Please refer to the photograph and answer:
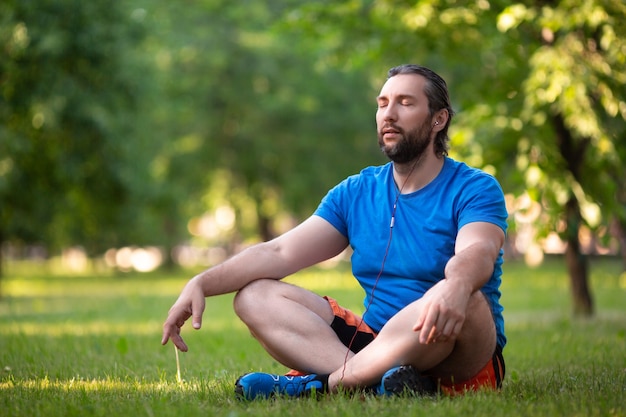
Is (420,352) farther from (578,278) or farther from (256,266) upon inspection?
(578,278)

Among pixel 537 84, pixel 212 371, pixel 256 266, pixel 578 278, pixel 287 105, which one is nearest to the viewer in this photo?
pixel 256 266

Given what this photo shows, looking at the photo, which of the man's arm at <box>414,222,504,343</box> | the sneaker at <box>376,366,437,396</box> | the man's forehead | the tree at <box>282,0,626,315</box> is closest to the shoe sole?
the sneaker at <box>376,366,437,396</box>

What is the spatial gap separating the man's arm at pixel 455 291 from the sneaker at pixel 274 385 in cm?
76

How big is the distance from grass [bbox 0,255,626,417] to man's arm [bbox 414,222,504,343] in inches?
13.8

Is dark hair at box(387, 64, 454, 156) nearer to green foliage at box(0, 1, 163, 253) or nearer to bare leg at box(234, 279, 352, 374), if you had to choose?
bare leg at box(234, 279, 352, 374)

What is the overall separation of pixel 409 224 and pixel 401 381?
2.69 ft

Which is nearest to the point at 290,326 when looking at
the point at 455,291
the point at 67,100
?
the point at 455,291

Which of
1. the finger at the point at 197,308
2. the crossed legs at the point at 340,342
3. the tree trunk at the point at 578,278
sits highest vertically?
the finger at the point at 197,308

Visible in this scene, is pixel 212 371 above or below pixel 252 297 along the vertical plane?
below

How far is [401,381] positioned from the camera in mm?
4207

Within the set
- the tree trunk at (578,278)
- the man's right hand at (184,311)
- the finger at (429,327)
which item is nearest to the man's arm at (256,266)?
the man's right hand at (184,311)

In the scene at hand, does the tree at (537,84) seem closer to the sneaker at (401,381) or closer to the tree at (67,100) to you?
the sneaker at (401,381)

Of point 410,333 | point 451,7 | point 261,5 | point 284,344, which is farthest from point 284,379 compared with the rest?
point 261,5

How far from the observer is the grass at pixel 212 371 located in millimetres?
4094
